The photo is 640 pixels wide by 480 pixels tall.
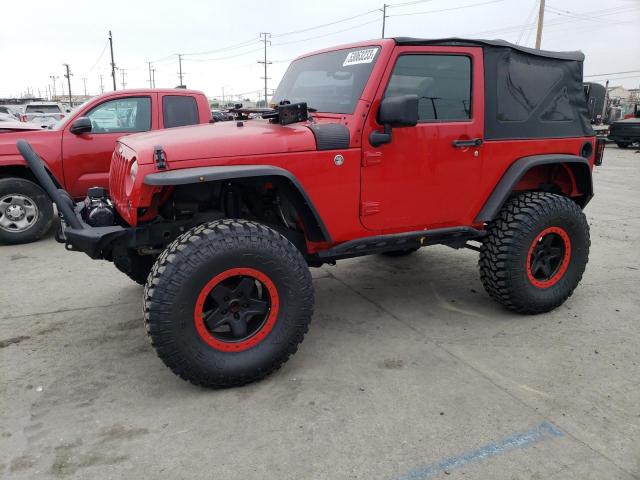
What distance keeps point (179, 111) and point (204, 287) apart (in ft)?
14.7

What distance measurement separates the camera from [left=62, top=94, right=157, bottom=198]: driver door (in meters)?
6.24

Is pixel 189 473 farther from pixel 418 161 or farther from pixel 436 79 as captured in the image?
pixel 436 79

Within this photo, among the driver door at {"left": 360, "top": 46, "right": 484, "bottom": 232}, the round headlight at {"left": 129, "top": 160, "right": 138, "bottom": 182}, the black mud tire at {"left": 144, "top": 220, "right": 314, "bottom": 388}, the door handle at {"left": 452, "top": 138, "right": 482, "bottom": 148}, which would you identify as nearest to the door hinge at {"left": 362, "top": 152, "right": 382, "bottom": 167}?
the driver door at {"left": 360, "top": 46, "right": 484, "bottom": 232}

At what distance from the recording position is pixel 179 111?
662 cm

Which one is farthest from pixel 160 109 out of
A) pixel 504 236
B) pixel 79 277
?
pixel 504 236

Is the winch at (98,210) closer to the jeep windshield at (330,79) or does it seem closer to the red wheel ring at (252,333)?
the red wheel ring at (252,333)

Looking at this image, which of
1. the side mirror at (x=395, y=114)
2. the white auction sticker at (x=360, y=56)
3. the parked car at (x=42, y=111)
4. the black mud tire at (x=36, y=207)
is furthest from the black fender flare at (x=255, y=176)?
the parked car at (x=42, y=111)

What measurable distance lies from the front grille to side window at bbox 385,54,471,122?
1.76 meters

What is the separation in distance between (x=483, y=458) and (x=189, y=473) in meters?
1.36

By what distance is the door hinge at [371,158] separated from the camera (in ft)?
10.5

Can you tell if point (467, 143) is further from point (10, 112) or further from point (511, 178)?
point (10, 112)

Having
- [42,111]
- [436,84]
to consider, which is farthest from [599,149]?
[42,111]

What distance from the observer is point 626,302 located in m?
4.27

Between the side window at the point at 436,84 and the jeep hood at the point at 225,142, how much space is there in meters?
0.71
